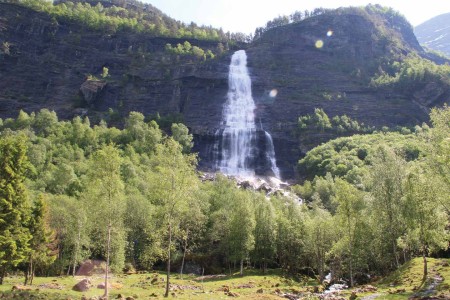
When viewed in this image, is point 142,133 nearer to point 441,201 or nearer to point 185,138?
point 185,138

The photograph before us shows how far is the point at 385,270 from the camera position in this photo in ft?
169

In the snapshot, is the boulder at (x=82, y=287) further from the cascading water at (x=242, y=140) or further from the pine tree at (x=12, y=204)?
the cascading water at (x=242, y=140)

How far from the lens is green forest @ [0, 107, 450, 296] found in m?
33.9

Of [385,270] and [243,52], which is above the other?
[243,52]

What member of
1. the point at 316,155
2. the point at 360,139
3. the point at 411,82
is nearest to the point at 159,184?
the point at 316,155

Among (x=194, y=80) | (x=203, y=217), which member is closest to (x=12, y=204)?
(x=203, y=217)

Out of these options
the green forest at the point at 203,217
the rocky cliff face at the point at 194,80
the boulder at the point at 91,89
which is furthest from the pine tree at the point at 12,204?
the boulder at the point at 91,89

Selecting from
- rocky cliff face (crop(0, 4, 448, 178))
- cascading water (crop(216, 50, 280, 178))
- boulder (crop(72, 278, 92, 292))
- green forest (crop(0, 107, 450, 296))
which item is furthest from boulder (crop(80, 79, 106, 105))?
boulder (crop(72, 278, 92, 292))

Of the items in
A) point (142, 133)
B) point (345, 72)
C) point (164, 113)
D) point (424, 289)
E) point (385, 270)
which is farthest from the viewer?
point (345, 72)

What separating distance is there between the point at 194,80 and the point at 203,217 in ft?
354

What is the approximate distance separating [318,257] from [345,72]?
141457 mm

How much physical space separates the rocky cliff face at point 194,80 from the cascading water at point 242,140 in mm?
3284

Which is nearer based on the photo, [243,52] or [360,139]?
[360,139]

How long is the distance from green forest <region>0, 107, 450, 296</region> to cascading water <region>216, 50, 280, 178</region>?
25.7 m
